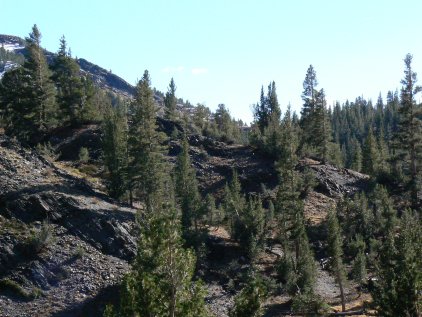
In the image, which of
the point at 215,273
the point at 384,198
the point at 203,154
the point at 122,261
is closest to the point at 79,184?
the point at 122,261

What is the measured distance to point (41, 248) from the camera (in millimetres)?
32750

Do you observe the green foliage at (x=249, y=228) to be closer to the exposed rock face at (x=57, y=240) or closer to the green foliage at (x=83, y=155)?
the exposed rock face at (x=57, y=240)

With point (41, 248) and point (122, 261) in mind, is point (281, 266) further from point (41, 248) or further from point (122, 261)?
point (41, 248)

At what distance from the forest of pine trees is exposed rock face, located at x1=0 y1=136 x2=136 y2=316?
3093 millimetres

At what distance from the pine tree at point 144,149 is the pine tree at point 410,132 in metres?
27.9

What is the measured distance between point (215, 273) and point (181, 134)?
3142 cm

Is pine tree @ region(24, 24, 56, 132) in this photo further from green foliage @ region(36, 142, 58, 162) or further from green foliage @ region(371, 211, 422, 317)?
green foliage @ region(371, 211, 422, 317)

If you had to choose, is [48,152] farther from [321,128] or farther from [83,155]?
[321,128]

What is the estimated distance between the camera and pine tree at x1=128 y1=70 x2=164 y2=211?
41250 millimetres

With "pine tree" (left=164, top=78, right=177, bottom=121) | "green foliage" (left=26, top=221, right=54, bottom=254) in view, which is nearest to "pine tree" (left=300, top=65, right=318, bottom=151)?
"pine tree" (left=164, top=78, right=177, bottom=121)

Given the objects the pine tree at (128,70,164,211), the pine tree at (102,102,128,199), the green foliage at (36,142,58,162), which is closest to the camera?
the pine tree at (128,70,164,211)

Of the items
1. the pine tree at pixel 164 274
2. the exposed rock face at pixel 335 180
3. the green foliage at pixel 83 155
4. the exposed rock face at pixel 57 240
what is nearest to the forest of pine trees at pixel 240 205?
the pine tree at pixel 164 274

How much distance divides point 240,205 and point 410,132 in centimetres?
2231

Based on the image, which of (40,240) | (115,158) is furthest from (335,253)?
(40,240)
